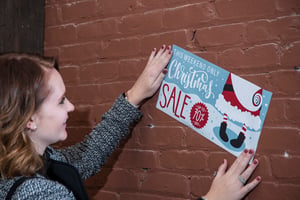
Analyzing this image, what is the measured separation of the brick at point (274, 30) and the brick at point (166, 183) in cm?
57

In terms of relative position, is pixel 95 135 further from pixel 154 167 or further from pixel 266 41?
pixel 266 41

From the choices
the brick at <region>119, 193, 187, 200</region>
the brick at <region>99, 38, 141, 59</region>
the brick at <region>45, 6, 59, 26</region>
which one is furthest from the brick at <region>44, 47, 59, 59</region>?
the brick at <region>119, 193, 187, 200</region>

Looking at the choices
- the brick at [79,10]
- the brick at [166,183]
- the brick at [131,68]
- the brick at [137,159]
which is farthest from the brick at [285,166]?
the brick at [79,10]

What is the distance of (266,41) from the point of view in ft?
3.99

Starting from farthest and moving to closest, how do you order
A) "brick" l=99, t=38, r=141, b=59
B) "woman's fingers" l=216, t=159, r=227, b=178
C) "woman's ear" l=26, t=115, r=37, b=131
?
"brick" l=99, t=38, r=141, b=59 → "woman's fingers" l=216, t=159, r=227, b=178 → "woman's ear" l=26, t=115, r=37, b=131

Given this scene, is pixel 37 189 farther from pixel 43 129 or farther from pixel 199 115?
pixel 199 115

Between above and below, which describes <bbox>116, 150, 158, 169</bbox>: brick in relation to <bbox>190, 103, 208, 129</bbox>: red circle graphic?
below

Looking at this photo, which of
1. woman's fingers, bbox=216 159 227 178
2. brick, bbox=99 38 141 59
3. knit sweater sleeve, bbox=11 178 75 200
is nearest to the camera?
knit sweater sleeve, bbox=11 178 75 200

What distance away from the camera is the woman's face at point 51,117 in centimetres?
116

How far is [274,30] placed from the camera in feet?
3.95

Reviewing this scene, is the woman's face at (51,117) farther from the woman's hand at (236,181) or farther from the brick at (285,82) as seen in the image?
the brick at (285,82)

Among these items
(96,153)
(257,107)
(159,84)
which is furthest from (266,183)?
(96,153)

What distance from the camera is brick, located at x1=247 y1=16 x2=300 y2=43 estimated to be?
1.17m

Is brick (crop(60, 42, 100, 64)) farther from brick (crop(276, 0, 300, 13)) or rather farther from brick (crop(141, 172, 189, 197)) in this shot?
brick (crop(276, 0, 300, 13))
